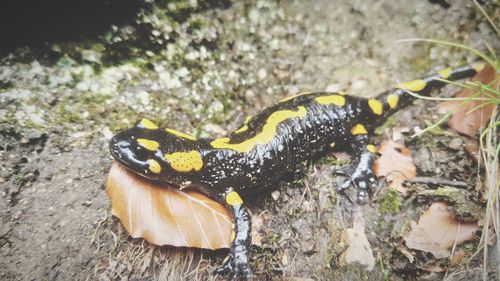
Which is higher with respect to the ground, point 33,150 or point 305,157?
point 305,157

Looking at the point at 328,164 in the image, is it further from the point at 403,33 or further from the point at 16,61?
the point at 16,61

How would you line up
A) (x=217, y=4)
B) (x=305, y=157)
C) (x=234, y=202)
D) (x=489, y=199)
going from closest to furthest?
(x=489, y=199) < (x=234, y=202) < (x=305, y=157) < (x=217, y=4)

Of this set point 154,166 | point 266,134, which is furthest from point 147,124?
point 266,134

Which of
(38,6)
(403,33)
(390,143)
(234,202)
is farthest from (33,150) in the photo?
(403,33)

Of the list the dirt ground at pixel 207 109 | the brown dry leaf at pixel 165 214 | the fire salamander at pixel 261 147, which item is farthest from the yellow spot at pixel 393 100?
the brown dry leaf at pixel 165 214

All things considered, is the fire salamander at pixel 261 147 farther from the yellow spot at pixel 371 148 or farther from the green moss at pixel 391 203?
the green moss at pixel 391 203
